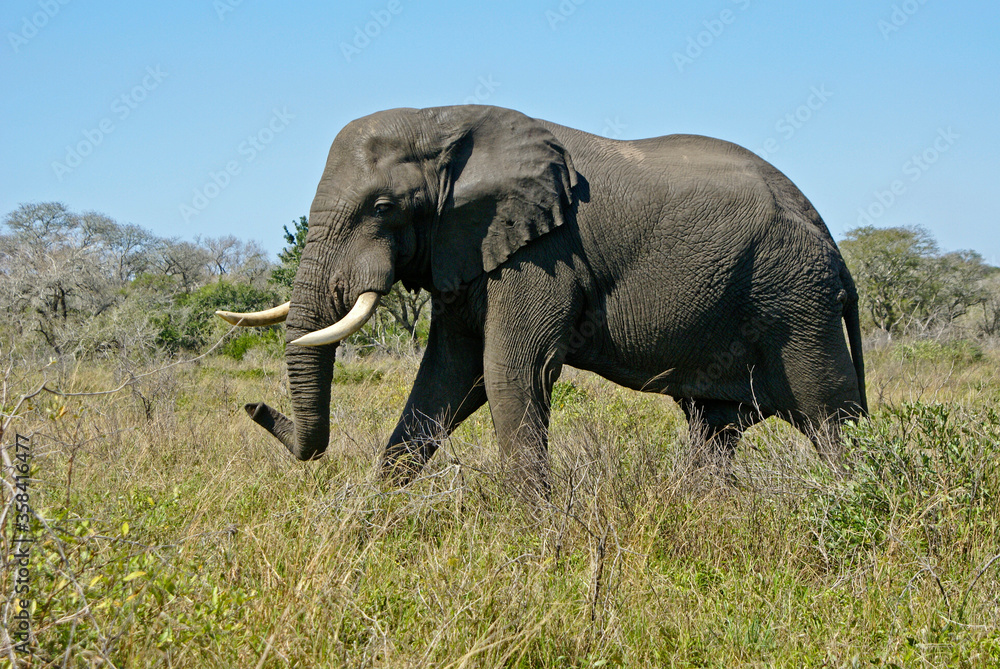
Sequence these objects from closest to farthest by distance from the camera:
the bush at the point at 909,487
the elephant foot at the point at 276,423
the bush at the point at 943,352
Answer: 1. the bush at the point at 909,487
2. the elephant foot at the point at 276,423
3. the bush at the point at 943,352

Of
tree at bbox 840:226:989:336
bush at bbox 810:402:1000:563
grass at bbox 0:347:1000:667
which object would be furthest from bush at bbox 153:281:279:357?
tree at bbox 840:226:989:336

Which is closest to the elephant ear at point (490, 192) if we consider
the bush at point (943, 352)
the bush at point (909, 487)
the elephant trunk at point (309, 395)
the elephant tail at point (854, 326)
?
the elephant trunk at point (309, 395)

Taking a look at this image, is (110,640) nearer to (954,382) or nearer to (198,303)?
(954,382)

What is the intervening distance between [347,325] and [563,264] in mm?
1233

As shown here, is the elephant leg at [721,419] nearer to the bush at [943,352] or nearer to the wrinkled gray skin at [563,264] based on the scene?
the wrinkled gray skin at [563,264]

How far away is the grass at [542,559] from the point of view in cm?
279

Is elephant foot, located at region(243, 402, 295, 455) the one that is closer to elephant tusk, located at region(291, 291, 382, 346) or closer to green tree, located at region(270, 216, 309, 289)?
elephant tusk, located at region(291, 291, 382, 346)

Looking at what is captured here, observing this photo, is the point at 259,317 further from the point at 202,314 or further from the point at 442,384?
the point at 202,314

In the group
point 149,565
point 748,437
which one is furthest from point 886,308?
point 149,565

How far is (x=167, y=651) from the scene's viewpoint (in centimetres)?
259

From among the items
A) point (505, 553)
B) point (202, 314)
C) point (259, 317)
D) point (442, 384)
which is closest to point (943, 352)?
point (442, 384)

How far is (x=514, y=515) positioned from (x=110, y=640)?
2.11 m

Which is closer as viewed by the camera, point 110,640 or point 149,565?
A: point 110,640

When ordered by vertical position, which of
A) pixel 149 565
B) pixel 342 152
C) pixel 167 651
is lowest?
pixel 167 651
